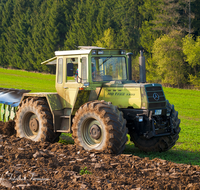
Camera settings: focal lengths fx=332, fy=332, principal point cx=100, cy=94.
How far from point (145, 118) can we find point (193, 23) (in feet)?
148

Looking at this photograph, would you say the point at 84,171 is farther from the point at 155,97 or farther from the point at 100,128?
the point at 155,97

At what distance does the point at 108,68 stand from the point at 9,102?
5903mm

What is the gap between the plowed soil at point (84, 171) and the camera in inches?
230

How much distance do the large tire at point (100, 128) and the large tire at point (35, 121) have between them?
128 cm

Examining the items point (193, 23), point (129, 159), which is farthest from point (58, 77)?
point (193, 23)

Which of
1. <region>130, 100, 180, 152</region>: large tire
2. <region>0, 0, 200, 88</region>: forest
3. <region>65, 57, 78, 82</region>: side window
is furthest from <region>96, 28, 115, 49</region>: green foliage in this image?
<region>130, 100, 180, 152</region>: large tire

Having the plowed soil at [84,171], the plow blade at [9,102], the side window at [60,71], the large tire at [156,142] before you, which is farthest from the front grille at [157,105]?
the plow blade at [9,102]

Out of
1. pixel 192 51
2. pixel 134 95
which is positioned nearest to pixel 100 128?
pixel 134 95

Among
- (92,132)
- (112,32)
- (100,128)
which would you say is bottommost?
(92,132)

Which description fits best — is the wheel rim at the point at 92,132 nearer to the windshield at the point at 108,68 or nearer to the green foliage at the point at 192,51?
the windshield at the point at 108,68

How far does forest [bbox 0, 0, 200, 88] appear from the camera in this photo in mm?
47594

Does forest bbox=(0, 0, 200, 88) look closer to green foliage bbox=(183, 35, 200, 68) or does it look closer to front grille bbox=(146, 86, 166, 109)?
green foliage bbox=(183, 35, 200, 68)

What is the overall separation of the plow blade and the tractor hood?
542 cm

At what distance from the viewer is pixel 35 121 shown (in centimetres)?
1044
